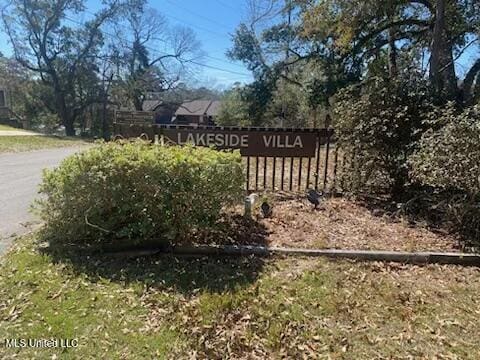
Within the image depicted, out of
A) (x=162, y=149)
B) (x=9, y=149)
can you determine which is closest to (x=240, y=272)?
(x=162, y=149)

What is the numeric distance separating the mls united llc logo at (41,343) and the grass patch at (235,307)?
0.04 metres

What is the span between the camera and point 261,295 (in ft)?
10.1

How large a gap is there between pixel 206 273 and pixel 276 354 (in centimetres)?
124

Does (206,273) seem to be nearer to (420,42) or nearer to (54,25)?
(420,42)

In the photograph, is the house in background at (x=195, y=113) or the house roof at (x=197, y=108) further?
the house roof at (x=197, y=108)

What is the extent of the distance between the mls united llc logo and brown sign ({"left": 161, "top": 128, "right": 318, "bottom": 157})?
3.93m

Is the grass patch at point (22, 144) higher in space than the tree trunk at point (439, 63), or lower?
lower

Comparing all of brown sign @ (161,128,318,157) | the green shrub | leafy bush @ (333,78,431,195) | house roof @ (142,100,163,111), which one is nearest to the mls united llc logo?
the green shrub

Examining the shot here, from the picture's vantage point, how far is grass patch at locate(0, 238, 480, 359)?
2.47m

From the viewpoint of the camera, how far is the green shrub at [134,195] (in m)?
3.75

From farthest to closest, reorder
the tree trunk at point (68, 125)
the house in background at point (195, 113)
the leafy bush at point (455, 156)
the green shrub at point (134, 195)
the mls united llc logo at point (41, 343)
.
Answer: the house in background at point (195, 113) → the tree trunk at point (68, 125) → the leafy bush at point (455, 156) → the green shrub at point (134, 195) → the mls united llc logo at point (41, 343)

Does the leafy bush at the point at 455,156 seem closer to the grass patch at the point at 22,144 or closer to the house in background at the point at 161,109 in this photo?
the grass patch at the point at 22,144

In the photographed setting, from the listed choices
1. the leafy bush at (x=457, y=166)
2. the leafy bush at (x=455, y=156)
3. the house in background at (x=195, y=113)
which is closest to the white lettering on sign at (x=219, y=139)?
the leafy bush at (x=457, y=166)

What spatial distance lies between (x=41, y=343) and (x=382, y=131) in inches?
190
